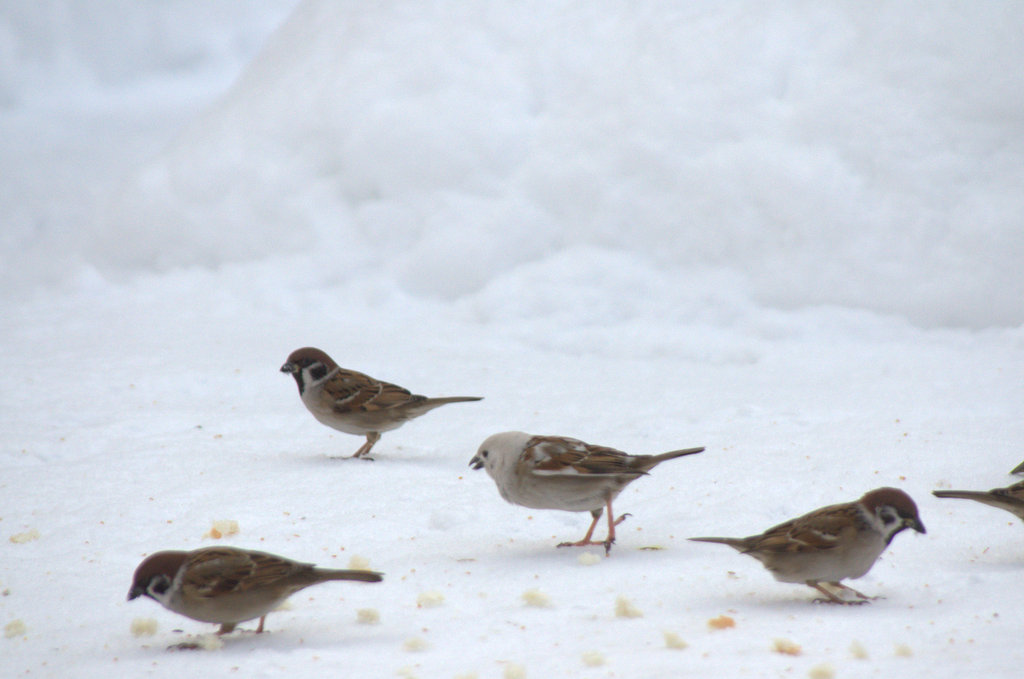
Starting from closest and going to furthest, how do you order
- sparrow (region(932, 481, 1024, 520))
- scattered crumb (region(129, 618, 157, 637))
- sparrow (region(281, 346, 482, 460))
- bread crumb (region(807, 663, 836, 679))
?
bread crumb (region(807, 663, 836, 679))
scattered crumb (region(129, 618, 157, 637))
sparrow (region(932, 481, 1024, 520))
sparrow (region(281, 346, 482, 460))

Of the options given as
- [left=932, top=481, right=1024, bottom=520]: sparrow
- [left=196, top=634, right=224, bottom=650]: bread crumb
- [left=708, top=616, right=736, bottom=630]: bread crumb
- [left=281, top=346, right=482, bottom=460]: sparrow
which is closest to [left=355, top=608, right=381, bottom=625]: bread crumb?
[left=196, top=634, right=224, bottom=650]: bread crumb

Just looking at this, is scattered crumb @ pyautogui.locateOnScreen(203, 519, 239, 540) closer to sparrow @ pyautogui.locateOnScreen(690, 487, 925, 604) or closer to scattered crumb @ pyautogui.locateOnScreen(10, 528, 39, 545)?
scattered crumb @ pyautogui.locateOnScreen(10, 528, 39, 545)

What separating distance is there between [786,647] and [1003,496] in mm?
1291

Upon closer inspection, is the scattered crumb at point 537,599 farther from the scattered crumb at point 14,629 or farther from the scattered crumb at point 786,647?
the scattered crumb at point 14,629

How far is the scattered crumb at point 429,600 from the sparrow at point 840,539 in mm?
920

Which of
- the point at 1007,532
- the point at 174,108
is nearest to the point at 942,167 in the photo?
the point at 1007,532

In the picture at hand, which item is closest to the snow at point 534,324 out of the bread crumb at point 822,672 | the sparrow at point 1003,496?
the bread crumb at point 822,672

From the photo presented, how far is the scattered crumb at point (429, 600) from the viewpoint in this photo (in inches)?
142

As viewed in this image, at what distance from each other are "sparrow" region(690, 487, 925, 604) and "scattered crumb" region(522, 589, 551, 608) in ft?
1.87

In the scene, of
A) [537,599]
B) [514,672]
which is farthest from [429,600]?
[514,672]

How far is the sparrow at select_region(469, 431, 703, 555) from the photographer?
3.99 meters

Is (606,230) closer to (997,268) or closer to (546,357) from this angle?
(546,357)

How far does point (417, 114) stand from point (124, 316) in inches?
130

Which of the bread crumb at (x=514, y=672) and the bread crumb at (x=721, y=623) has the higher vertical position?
the bread crumb at (x=721, y=623)
